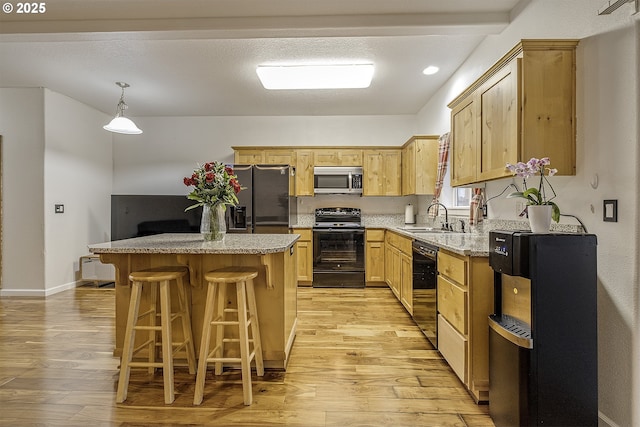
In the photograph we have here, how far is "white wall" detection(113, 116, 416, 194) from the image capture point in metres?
5.65

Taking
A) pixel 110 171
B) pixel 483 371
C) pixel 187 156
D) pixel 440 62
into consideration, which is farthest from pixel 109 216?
pixel 483 371

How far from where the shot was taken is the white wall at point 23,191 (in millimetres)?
4445

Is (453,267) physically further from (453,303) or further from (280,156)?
(280,156)

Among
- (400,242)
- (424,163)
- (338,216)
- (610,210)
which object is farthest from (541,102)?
(338,216)

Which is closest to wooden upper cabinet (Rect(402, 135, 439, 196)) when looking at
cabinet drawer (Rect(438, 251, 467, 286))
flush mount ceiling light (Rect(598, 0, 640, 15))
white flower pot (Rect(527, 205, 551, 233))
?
cabinet drawer (Rect(438, 251, 467, 286))

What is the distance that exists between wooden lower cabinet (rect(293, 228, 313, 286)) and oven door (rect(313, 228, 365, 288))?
83 mm

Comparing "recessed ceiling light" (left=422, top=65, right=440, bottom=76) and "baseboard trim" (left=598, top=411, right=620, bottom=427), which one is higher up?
"recessed ceiling light" (left=422, top=65, right=440, bottom=76)

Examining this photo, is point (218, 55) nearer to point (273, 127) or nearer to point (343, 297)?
point (273, 127)

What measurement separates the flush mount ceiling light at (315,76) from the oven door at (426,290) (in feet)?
6.58

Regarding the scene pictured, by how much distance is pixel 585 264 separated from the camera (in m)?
1.58

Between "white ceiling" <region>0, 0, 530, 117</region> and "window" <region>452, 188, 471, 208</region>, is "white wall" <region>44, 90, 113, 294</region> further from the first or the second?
"window" <region>452, 188, 471, 208</region>

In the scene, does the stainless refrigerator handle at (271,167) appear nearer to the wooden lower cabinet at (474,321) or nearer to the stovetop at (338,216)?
the stovetop at (338,216)

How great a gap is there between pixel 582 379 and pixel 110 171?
6589 millimetres

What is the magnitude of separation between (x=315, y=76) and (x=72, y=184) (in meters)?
3.87
